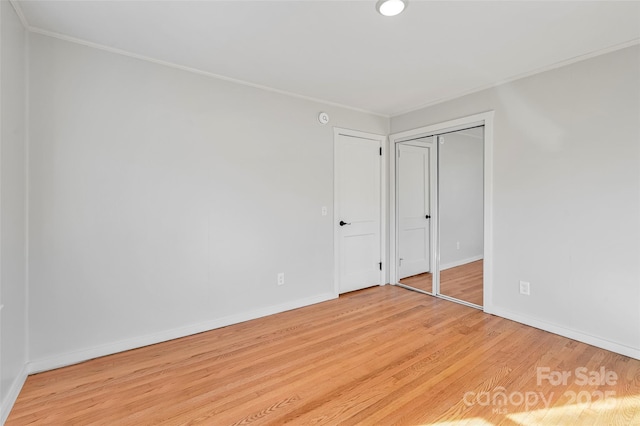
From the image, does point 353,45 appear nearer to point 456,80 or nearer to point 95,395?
point 456,80

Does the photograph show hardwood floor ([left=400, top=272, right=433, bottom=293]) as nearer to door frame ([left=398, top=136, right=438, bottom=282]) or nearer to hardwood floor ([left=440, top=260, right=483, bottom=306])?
door frame ([left=398, top=136, right=438, bottom=282])

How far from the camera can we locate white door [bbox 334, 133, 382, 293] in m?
3.86

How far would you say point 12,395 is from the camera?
6.06 ft

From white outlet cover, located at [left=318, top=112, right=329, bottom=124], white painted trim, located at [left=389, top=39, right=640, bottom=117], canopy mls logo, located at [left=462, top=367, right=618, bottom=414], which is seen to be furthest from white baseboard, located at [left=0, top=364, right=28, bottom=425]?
white painted trim, located at [left=389, top=39, right=640, bottom=117]

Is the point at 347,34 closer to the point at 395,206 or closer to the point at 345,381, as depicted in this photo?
the point at 345,381

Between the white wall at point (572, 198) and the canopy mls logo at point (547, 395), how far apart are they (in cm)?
62

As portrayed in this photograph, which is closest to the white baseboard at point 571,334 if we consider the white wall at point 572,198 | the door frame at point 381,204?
the white wall at point 572,198

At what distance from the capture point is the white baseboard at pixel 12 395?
170 cm

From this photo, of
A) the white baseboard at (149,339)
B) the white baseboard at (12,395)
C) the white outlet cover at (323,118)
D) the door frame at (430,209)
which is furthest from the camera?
the door frame at (430,209)

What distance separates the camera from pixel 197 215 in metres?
2.82

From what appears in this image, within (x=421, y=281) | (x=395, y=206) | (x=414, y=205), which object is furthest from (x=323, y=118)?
(x=421, y=281)

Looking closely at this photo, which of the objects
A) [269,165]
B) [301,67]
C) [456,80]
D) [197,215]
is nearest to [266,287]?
[197,215]

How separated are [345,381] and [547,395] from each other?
4.05ft

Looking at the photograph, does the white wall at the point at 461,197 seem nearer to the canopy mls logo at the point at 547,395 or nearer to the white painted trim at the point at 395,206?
the white painted trim at the point at 395,206
